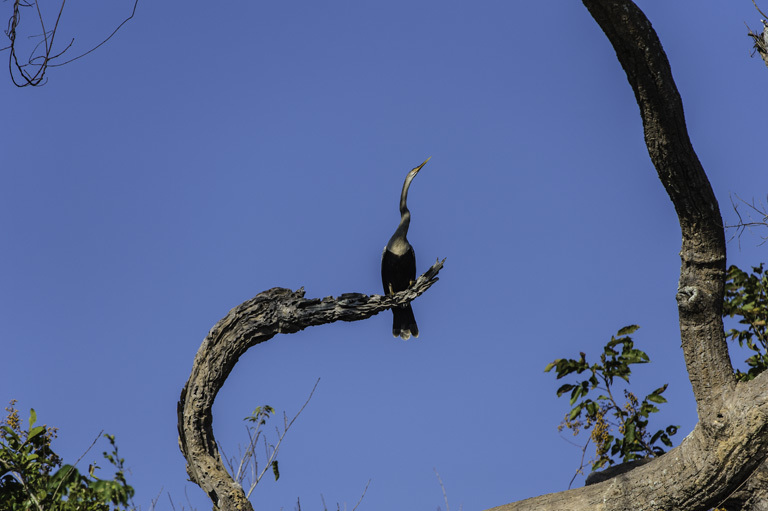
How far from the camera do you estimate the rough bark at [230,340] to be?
15.1 ft

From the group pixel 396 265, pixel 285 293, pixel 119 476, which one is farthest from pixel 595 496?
pixel 396 265

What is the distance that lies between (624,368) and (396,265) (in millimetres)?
2912

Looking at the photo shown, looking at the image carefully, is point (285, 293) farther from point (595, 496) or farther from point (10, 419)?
point (595, 496)

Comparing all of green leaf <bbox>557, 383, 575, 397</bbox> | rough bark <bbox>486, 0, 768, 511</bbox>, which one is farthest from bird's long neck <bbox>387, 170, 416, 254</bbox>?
rough bark <bbox>486, 0, 768, 511</bbox>

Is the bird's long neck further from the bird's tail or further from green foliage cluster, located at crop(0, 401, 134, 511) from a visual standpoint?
green foliage cluster, located at crop(0, 401, 134, 511)

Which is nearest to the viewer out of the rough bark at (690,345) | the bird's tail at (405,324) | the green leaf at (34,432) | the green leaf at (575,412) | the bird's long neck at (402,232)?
the rough bark at (690,345)

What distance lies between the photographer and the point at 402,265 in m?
7.63

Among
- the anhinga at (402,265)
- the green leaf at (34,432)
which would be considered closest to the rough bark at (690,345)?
the green leaf at (34,432)

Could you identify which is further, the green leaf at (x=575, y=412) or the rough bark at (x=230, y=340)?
the green leaf at (x=575, y=412)

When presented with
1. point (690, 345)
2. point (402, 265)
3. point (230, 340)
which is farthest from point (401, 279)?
point (690, 345)

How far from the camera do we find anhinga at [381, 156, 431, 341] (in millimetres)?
7562

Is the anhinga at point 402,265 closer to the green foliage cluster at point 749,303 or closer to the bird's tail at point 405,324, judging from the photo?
the bird's tail at point 405,324

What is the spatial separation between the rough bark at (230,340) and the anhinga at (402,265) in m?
2.78

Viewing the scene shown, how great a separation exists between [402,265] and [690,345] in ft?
12.3
